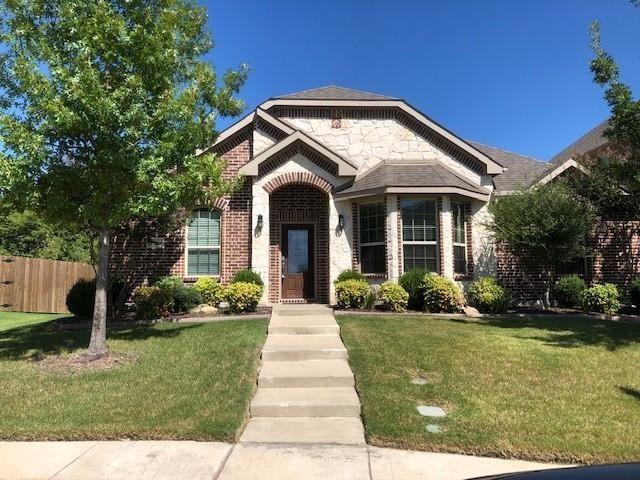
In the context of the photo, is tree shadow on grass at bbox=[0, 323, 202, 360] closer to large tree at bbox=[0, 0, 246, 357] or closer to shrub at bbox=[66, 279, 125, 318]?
shrub at bbox=[66, 279, 125, 318]

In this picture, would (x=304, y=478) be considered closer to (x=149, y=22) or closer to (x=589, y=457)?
(x=589, y=457)

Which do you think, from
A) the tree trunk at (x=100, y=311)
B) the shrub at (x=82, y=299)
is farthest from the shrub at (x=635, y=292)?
the shrub at (x=82, y=299)

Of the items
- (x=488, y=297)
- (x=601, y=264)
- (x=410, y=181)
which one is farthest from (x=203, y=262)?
(x=601, y=264)

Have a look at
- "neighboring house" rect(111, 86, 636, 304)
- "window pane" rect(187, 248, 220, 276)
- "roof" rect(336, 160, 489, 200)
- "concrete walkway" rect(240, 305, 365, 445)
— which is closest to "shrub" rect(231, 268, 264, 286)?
"neighboring house" rect(111, 86, 636, 304)

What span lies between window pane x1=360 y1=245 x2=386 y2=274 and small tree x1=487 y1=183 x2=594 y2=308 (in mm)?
2912

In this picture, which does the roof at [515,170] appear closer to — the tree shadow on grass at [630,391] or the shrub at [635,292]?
the shrub at [635,292]

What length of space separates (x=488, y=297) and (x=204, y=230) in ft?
25.6

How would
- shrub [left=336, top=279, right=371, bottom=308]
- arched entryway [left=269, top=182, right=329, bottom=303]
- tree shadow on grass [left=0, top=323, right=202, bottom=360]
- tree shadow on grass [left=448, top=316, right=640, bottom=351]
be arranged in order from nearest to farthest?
1. tree shadow on grass [left=0, top=323, right=202, bottom=360]
2. tree shadow on grass [left=448, top=316, right=640, bottom=351]
3. shrub [left=336, top=279, right=371, bottom=308]
4. arched entryway [left=269, top=182, right=329, bottom=303]

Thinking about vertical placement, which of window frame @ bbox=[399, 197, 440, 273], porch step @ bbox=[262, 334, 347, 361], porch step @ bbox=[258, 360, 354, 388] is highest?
window frame @ bbox=[399, 197, 440, 273]

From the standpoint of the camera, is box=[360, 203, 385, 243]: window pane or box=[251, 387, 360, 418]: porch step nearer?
box=[251, 387, 360, 418]: porch step

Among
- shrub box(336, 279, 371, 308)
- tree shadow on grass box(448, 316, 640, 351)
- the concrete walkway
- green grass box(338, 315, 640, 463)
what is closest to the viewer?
green grass box(338, 315, 640, 463)

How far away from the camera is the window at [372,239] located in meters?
14.3

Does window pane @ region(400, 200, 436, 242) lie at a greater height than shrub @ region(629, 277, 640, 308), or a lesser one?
greater

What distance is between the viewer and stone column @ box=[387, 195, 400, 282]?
544 inches
